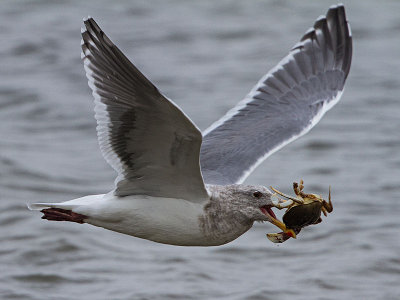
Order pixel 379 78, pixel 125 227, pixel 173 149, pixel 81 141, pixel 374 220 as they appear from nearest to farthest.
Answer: pixel 173 149, pixel 125 227, pixel 374 220, pixel 81 141, pixel 379 78

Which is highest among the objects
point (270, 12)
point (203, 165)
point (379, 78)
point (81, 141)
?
point (270, 12)

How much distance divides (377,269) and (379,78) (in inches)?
199

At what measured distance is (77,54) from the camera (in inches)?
542

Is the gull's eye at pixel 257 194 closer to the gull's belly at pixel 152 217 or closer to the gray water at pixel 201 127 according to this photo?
the gull's belly at pixel 152 217

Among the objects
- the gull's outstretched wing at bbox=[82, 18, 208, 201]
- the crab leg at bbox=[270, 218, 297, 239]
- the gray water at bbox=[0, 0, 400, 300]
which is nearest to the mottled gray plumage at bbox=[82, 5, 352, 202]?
the gull's outstretched wing at bbox=[82, 18, 208, 201]

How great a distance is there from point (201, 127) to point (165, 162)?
17.2 feet

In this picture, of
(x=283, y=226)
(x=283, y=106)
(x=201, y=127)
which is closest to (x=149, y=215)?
(x=283, y=226)

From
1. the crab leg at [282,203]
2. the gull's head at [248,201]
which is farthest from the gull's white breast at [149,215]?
the crab leg at [282,203]

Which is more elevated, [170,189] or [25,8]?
[25,8]

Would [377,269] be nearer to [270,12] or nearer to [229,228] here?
[229,228]

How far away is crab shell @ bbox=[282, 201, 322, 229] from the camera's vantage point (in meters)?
6.25

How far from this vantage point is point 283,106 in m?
8.05

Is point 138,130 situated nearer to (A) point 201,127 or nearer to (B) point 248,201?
(B) point 248,201

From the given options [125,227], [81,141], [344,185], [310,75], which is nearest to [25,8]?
[81,141]
